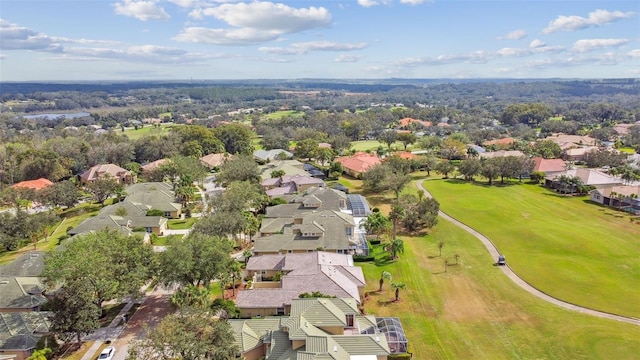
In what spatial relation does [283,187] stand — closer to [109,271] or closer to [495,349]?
[109,271]

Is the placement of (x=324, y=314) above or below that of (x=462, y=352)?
above

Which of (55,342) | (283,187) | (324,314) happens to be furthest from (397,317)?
(283,187)

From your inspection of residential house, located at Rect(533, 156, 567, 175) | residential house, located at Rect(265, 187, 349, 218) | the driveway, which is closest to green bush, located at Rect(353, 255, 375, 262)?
residential house, located at Rect(265, 187, 349, 218)

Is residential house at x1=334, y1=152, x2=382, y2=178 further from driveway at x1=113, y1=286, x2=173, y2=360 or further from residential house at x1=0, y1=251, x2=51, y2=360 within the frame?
residential house at x1=0, y1=251, x2=51, y2=360

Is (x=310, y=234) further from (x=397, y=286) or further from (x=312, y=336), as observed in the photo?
(x=312, y=336)

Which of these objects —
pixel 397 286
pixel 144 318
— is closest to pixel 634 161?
pixel 397 286

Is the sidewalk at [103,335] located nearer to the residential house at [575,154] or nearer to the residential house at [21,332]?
the residential house at [21,332]

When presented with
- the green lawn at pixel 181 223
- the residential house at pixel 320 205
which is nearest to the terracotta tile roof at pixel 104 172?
the green lawn at pixel 181 223
